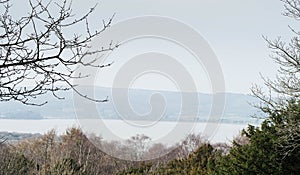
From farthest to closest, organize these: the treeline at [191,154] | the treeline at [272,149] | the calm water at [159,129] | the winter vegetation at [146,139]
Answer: the calm water at [159,129], the treeline at [191,154], the treeline at [272,149], the winter vegetation at [146,139]

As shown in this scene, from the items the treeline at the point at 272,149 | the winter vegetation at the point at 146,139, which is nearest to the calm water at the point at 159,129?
the winter vegetation at the point at 146,139

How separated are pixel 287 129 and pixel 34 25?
239 inches

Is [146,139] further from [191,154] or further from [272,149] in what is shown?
[272,149]

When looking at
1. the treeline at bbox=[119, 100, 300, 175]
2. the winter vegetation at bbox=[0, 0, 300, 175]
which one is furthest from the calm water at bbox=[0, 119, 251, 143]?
the treeline at bbox=[119, 100, 300, 175]

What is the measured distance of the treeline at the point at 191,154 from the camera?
7.88 m

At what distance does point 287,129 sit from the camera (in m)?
7.28

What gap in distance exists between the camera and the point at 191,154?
1373cm

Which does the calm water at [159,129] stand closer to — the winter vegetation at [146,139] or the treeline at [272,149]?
the winter vegetation at [146,139]

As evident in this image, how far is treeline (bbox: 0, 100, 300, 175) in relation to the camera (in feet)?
25.9

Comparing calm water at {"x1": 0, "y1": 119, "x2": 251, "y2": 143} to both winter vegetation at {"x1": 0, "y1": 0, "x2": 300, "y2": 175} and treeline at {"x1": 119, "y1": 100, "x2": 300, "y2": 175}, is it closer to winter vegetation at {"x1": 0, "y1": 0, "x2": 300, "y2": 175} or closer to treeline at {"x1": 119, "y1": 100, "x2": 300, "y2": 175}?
winter vegetation at {"x1": 0, "y1": 0, "x2": 300, "y2": 175}

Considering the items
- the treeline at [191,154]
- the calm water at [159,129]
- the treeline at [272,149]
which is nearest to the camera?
the treeline at [272,149]

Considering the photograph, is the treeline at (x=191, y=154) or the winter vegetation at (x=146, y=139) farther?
the treeline at (x=191, y=154)

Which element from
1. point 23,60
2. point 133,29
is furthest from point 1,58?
point 133,29

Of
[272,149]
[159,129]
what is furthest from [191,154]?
[159,129]
